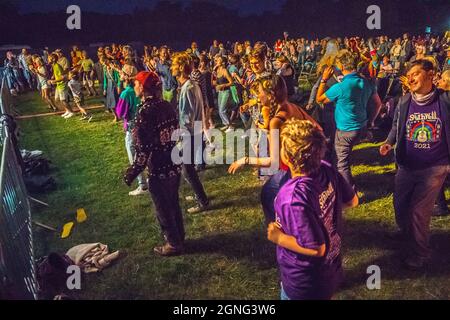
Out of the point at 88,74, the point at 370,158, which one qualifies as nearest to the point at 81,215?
the point at 370,158

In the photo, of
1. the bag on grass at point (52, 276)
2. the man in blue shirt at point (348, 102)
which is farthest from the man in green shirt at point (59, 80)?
the man in blue shirt at point (348, 102)

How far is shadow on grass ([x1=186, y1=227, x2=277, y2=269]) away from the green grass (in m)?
0.01

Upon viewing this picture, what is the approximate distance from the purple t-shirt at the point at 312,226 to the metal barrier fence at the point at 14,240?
7.29 feet

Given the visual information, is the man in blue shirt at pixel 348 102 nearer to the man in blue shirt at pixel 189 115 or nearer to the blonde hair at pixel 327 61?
the blonde hair at pixel 327 61

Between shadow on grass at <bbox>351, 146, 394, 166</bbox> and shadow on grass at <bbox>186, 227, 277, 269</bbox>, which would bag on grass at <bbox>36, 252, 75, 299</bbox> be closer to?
shadow on grass at <bbox>186, 227, 277, 269</bbox>

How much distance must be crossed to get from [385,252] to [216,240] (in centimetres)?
208

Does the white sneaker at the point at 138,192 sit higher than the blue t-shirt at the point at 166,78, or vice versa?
the blue t-shirt at the point at 166,78

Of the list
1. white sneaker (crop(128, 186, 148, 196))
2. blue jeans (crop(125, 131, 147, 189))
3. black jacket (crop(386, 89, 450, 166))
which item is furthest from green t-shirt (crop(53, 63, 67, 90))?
black jacket (crop(386, 89, 450, 166))

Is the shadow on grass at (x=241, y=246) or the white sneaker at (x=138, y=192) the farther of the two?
the white sneaker at (x=138, y=192)

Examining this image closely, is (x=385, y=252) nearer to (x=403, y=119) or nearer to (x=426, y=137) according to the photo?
(x=426, y=137)

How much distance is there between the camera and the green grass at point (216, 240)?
400 centimetres

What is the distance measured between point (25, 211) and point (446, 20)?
40.6m
